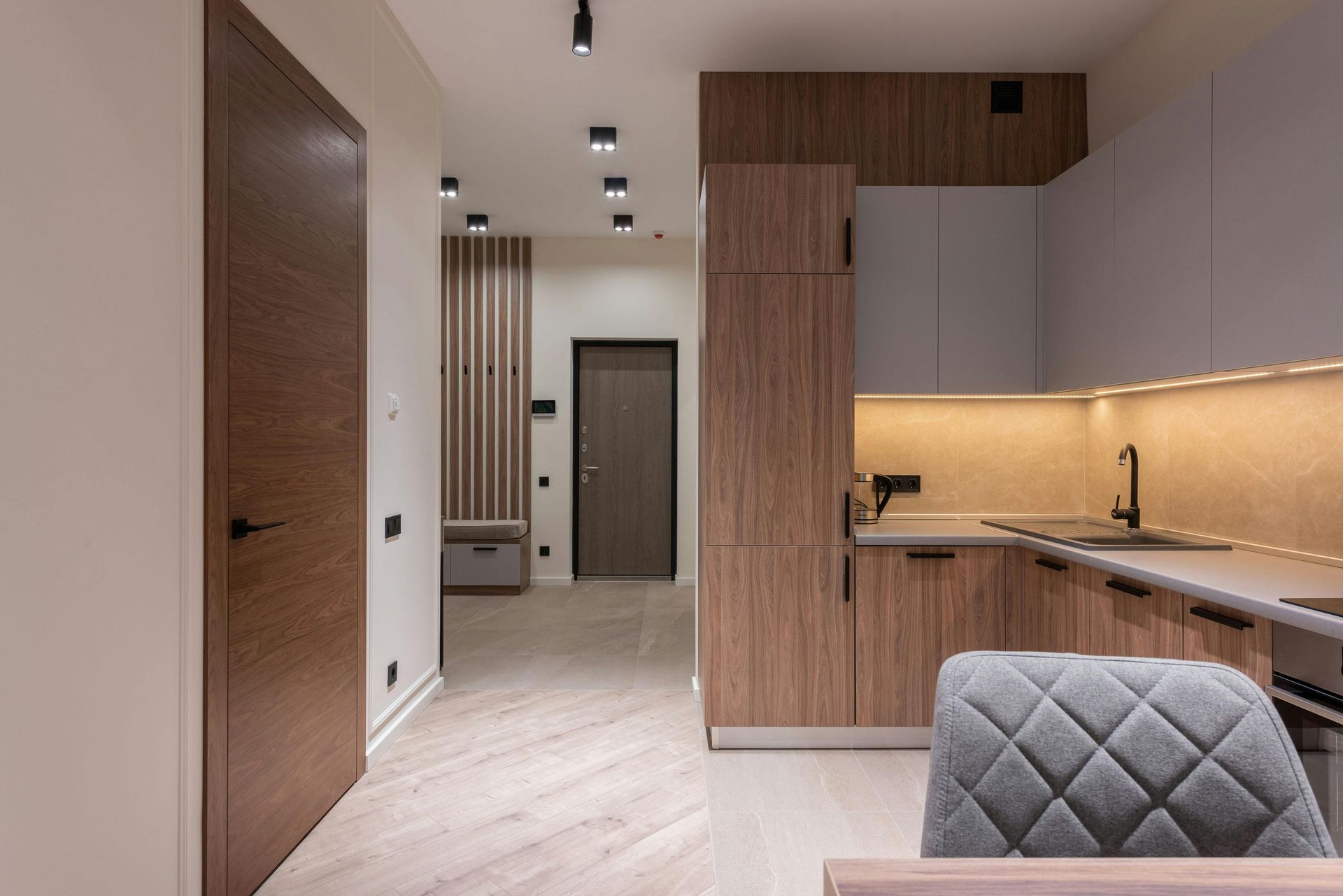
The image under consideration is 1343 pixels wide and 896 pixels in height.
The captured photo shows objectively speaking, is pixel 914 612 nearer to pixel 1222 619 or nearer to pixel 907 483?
pixel 907 483

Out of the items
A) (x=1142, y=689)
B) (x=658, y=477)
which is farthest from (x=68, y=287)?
(x=658, y=477)

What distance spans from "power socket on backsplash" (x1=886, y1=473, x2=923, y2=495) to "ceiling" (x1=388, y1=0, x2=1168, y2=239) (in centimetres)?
186

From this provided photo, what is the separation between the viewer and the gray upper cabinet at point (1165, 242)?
85.0 inches

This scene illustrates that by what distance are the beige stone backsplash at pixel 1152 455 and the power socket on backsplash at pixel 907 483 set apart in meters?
0.03

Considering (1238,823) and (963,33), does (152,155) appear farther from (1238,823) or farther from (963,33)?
(963,33)

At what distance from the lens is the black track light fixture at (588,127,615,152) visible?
3.92 meters

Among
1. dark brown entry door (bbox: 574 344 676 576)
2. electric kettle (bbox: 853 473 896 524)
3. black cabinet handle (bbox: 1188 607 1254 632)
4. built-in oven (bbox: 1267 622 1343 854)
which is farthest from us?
dark brown entry door (bbox: 574 344 676 576)

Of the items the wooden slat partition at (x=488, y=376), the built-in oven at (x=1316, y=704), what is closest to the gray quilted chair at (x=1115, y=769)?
the built-in oven at (x=1316, y=704)

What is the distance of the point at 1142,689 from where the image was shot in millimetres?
1026

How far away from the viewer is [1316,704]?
61.7 inches

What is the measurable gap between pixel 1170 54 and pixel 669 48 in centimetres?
195

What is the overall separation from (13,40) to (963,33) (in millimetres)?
3083

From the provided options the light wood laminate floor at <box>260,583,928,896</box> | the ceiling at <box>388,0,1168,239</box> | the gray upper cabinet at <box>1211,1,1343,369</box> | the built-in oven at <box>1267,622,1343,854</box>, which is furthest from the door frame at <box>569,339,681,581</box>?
Result: the built-in oven at <box>1267,622,1343,854</box>

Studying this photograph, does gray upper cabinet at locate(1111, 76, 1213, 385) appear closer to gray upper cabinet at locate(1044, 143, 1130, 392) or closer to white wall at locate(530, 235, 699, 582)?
gray upper cabinet at locate(1044, 143, 1130, 392)
